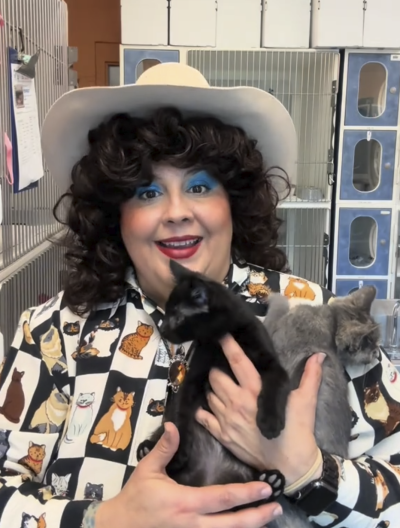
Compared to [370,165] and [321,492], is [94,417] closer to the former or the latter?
[321,492]

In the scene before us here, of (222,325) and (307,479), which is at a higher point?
(222,325)

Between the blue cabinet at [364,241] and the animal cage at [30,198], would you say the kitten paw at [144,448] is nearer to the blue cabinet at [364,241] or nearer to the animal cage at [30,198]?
the animal cage at [30,198]

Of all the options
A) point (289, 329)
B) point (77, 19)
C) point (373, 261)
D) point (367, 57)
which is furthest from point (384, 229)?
point (77, 19)

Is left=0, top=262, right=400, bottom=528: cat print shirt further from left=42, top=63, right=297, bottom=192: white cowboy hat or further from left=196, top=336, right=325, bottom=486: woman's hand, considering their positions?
left=42, top=63, right=297, bottom=192: white cowboy hat

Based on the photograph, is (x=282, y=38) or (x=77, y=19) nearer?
(x=282, y=38)

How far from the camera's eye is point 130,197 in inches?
38.5

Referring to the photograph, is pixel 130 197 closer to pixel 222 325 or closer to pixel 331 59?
pixel 222 325

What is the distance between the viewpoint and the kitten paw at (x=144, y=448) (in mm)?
823

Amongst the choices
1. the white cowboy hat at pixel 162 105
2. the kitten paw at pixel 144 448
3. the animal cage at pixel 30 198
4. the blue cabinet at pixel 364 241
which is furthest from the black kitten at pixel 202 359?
the blue cabinet at pixel 364 241

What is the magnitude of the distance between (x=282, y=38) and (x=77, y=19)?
4.83 feet

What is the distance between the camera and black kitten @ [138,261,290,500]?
32.4 inches

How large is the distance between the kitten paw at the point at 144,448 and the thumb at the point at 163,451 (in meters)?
0.05

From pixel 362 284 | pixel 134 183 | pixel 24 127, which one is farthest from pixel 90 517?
pixel 362 284

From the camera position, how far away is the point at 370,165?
2.37 m
